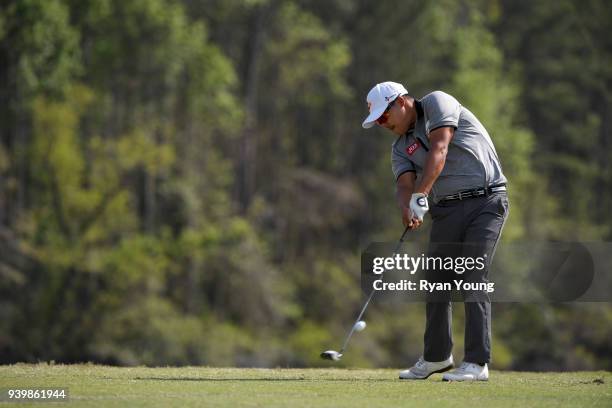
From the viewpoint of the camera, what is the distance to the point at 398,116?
9.53m

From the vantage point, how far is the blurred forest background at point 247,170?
1249 inches

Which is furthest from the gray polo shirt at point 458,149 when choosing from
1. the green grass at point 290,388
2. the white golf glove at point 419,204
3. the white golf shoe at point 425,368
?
the green grass at point 290,388

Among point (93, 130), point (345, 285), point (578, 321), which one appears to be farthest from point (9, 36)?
point (578, 321)

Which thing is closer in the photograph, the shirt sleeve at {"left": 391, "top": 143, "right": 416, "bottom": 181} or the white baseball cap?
the white baseball cap

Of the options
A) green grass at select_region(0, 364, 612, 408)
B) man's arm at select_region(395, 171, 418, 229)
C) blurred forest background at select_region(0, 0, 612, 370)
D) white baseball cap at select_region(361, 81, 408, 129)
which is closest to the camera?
green grass at select_region(0, 364, 612, 408)

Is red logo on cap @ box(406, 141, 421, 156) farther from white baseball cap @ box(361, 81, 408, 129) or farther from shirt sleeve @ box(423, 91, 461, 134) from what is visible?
white baseball cap @ box(361, 81, 408, 129)

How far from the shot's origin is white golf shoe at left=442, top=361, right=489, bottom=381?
9.20m

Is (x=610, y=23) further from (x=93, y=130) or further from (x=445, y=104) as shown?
(x=445, y=104)

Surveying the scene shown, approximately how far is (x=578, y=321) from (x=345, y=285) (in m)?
7.83

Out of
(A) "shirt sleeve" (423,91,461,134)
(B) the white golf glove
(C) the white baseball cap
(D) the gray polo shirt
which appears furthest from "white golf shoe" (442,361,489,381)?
(C) the white baseball cap

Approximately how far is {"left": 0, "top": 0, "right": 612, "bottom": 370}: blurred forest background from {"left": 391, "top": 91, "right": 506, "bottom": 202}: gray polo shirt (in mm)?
17963

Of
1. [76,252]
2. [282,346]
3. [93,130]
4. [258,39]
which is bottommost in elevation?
[282,346]

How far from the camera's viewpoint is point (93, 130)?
35.0 metres

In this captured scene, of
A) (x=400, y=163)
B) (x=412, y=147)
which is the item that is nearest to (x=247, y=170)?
(x=400, y=163)
